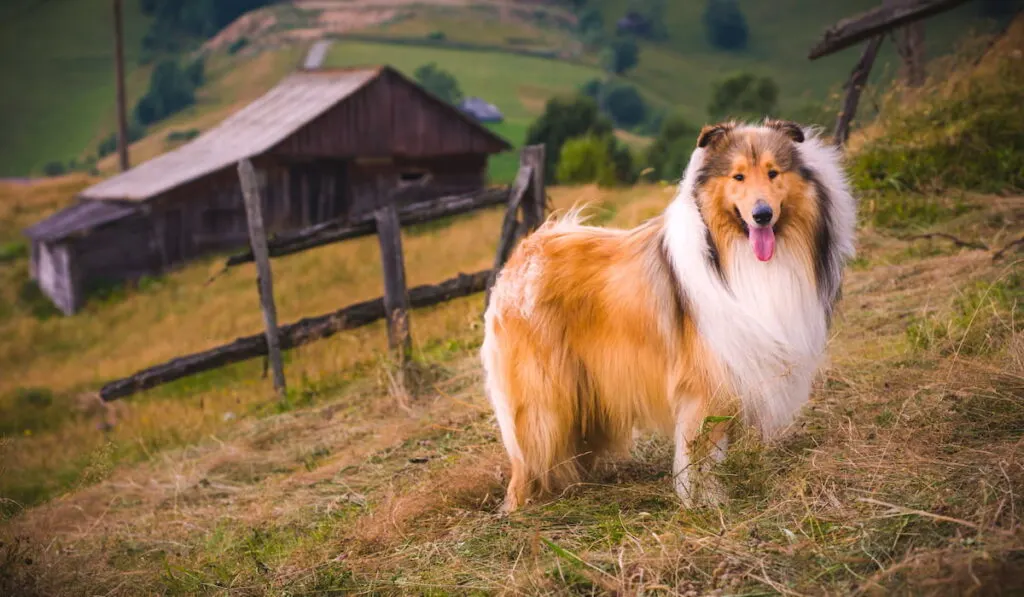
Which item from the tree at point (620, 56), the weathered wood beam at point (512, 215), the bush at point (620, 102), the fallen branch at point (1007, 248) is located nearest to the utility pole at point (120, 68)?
the weathered wood beam at point (512, 215)

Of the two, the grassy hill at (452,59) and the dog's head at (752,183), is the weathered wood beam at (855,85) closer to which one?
the dog's head at (752,183)

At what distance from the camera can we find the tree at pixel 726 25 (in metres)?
67.4

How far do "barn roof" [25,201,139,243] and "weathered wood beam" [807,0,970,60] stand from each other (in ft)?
58.8

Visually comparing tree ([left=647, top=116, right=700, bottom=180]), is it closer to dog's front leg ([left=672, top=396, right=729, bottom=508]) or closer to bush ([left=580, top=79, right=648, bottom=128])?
bush ([left=580, top=79, right=648, bottom=128])

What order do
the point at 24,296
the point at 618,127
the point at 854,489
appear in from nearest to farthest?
1. the point at 854,489
2. the point at 24,296
3. the point at 618,127

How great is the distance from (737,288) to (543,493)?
141 centimetres

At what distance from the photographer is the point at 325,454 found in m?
6.20

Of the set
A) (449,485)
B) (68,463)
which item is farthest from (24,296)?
(449,485)

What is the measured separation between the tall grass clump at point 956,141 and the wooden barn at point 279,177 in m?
16.6

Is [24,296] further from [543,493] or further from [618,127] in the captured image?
[618,127]

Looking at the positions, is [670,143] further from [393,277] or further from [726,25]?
[393,277]

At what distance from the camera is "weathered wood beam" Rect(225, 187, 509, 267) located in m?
7.90

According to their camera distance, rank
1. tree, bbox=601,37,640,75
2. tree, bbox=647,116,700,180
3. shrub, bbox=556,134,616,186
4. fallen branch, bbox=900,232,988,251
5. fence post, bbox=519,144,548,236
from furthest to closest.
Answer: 1. tree, bbox=601,37,640,75
2. tree, bbox=647,116,700,180
3. shrub, bbox=556,134,616,186
4. fence post, bbox=519,144,548,236
5. fallen branch, bbox=900,232,988,251

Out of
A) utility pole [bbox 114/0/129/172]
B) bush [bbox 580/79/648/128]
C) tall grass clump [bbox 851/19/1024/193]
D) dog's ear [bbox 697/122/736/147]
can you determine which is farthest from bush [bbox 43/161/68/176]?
dog's ear [bbox 697/122/736/147]
